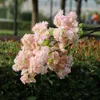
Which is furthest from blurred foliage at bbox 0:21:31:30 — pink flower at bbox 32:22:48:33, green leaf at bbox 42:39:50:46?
green leaf at bbox 42:39:50:46

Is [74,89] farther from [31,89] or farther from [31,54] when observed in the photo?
[31,54]

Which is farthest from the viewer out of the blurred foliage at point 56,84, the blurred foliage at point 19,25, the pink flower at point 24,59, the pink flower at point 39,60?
the blurred foliage at point 19,25

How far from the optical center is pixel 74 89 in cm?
563

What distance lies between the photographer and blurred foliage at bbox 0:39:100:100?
17.3 ft

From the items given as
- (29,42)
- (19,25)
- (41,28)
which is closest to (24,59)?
(29,42)

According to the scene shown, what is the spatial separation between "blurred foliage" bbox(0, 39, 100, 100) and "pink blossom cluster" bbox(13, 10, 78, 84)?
7.23 feet

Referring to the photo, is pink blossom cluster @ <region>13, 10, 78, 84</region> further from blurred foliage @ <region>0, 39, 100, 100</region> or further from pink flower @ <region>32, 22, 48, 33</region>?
blurred foliage @ <region>0, 39, 100, 100</region>

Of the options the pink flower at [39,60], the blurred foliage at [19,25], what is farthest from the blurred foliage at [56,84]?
the blurred foliage at [19,25]

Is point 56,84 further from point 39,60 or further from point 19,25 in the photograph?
point 19,25

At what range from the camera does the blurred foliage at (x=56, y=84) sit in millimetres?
5277

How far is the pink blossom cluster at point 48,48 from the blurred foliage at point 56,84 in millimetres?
2203

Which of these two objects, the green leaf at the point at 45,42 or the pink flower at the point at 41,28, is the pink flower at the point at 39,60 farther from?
the pink flower at the point at 41,28

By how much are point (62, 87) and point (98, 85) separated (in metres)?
0.57

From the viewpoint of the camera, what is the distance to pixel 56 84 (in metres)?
5.41
